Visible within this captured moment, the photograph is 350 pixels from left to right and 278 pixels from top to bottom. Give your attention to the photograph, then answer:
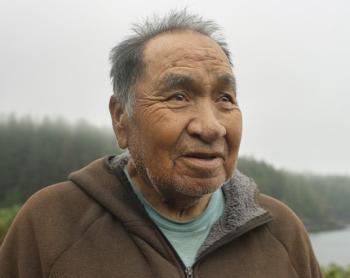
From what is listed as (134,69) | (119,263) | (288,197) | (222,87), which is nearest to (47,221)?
(119,263)

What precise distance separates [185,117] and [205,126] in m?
0.09

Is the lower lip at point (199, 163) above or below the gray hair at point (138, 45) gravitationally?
below

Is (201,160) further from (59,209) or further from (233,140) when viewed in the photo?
(59,209)

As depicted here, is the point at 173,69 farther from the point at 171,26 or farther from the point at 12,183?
the point at 12,183

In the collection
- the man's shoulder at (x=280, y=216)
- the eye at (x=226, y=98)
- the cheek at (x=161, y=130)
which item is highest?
the eye at (x=226, y=98)

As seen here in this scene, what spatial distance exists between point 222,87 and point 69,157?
5.72 m

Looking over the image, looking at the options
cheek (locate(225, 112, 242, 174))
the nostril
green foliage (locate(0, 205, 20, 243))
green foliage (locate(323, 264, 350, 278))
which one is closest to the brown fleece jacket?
cheek (locate(225, 112, 242, 174))

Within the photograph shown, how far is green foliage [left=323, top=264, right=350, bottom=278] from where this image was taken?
500cm

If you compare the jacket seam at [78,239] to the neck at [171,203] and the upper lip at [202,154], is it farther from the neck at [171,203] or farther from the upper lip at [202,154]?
the upper lip at [202,154]

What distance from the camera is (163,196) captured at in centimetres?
194

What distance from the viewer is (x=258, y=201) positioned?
2.26 meters

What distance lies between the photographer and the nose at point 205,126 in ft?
5.62

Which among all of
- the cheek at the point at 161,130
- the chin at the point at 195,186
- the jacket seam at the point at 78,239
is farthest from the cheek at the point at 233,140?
the jacket seam at the point at 78,239

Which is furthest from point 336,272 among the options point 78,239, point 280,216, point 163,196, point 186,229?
point 78,239
